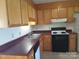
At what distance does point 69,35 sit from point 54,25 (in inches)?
41.7

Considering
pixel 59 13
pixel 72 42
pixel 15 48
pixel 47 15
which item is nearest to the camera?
pixel 15 48

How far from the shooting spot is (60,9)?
5.44m

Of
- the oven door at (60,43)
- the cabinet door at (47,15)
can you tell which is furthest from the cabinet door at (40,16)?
the oven door at (60,43)

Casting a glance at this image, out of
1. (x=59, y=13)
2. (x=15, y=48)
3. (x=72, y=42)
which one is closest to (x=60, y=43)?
(x=72, y=42)

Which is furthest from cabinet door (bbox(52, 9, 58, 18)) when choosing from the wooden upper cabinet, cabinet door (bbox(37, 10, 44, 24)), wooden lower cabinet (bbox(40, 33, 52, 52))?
wooden lower cabinet (bbox(40, 33, 52, 52))

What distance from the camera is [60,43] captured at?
5.20 metres

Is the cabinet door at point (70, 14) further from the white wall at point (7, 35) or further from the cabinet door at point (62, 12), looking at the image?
the white wall at point (7, 35)

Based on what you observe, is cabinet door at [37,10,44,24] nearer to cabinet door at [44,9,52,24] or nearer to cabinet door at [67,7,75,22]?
cabinet door at [44,9,52,24]

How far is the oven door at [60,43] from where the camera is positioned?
5.14 metres

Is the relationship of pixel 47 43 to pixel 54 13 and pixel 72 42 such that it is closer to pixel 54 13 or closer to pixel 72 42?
pixel 72 42

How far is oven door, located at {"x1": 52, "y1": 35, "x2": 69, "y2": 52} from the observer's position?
16.9 feet

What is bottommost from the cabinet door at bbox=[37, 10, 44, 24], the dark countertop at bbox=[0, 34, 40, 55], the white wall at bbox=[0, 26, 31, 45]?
the dark countertop at bbox=[0, 34, 40, 55]

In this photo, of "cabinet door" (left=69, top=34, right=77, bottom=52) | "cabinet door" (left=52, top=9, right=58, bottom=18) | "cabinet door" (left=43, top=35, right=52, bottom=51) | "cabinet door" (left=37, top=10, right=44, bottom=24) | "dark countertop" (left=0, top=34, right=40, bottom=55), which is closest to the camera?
"dark countertop" (left=0, top=34, right=40, bottom=55)

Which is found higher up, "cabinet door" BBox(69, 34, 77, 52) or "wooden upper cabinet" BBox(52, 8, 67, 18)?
"wooden upper cabinet" BBox(52, 8, 67, 18)
